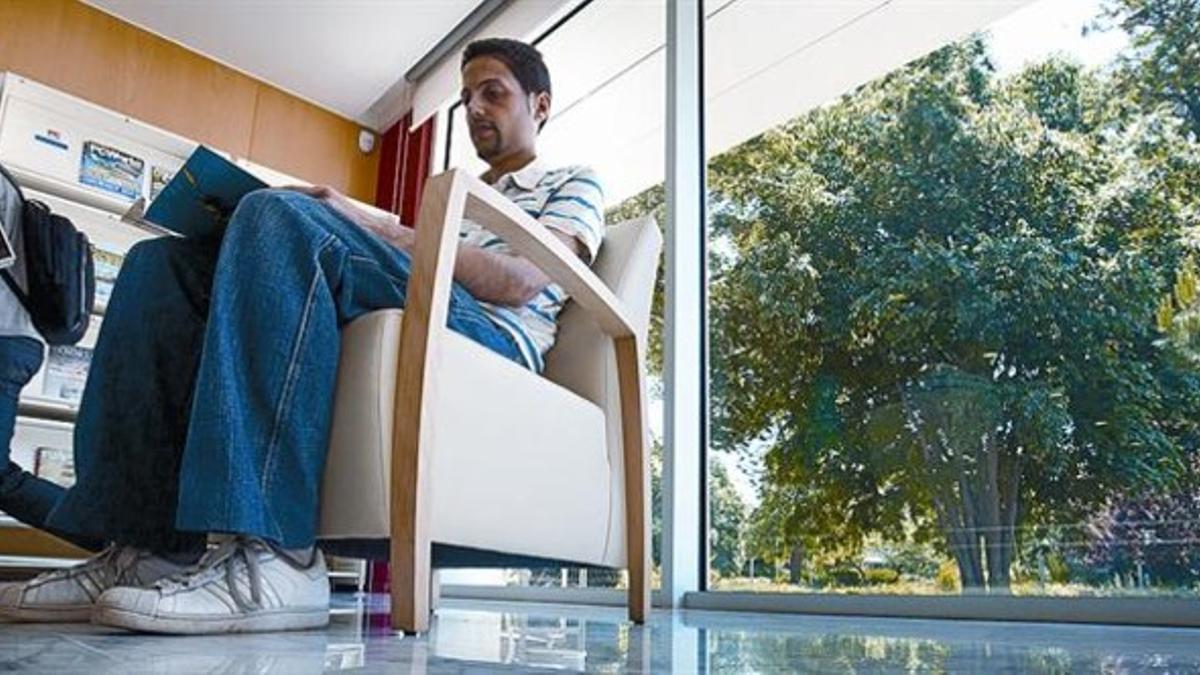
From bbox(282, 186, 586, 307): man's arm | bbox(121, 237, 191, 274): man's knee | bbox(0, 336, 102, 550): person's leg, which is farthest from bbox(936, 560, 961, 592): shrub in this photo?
bbox(0, 336, 102, 550): person's leg

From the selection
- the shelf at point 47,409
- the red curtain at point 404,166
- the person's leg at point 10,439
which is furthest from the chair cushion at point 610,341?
the red curtain at point 404,166

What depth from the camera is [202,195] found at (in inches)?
42.3

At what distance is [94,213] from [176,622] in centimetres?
250

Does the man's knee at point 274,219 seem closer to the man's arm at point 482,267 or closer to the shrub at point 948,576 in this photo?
the man's arm at point 482,267

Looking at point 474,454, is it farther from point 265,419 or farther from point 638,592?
point 638,592

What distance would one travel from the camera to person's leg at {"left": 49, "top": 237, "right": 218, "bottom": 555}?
99 centimetres

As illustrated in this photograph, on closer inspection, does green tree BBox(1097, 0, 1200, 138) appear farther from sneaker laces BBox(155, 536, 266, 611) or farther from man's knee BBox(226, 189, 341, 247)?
sneaker laces BBox(155, 536, 266, 611)

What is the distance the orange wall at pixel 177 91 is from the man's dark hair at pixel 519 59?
2.32 m

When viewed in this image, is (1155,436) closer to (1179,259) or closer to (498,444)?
(1179,259)

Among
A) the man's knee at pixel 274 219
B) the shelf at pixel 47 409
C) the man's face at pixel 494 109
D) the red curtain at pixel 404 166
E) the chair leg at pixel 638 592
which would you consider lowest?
the chair leg at pixel 638 592

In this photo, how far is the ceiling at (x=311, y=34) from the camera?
131 inches

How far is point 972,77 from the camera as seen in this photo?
1.86m

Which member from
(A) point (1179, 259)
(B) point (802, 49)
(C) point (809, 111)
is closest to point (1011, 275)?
(A) point (1179, 259)

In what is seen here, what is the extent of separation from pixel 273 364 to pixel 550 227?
0.45 m
